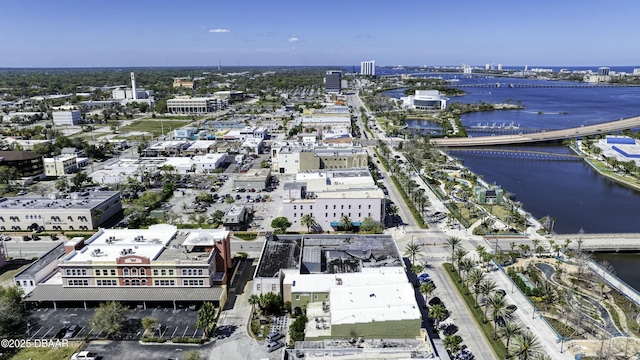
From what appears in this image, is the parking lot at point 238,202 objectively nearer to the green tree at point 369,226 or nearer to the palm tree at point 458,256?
the green tree at point 369,226

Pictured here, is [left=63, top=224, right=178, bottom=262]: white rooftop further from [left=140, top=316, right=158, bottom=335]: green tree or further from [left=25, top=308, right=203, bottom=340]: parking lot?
[left=140, top=316, right=158, bottom=335]: green tree

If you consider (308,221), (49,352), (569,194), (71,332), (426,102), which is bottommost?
(49,352)

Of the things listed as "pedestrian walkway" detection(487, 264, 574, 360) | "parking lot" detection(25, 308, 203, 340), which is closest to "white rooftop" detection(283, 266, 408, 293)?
"parking lot" detection(25, 308, 203, 340)

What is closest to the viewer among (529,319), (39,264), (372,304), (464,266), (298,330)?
(298,330)

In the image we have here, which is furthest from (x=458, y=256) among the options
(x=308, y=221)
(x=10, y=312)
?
(x=10, y=312)

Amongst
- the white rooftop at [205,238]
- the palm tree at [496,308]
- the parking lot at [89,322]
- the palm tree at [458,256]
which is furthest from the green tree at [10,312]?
the palm tree at [458,256]

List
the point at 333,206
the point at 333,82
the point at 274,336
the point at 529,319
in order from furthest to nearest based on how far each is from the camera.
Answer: the point at 333,82, the point at 333,206, the point at 529,319, the point at 274,336

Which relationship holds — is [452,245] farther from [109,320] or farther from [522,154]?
[522,154]

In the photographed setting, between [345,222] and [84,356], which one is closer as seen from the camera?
[84,356]
